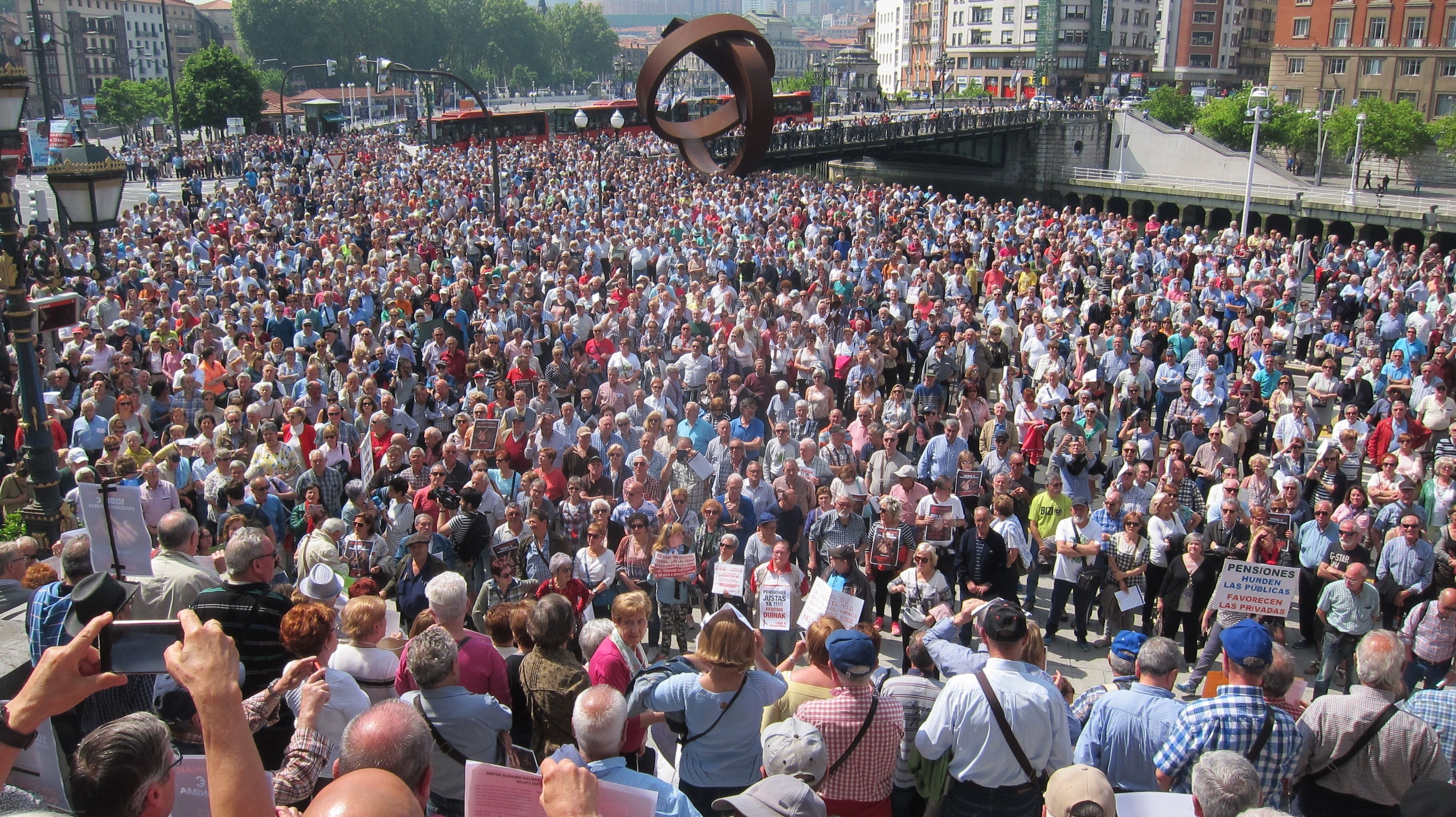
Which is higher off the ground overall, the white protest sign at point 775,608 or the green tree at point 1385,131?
the green tree at point 1385,131

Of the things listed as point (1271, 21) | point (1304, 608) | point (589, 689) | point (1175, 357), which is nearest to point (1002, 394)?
point (1175, 357)

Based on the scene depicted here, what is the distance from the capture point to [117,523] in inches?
192

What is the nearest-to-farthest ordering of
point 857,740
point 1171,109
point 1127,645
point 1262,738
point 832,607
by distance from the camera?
point 1262,738
point 857,740
point 1127,645
point 832,607
point 1171,109


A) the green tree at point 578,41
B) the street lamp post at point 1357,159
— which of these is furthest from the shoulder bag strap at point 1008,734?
the green tree at point 578,41

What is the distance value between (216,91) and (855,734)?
63308mm

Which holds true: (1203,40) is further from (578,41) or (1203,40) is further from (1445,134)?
(578,41)

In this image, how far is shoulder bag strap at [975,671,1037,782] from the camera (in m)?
3.99

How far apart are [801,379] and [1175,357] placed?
4226mm

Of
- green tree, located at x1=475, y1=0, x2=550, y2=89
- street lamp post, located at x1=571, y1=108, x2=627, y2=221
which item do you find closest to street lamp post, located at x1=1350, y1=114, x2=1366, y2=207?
street lamp post, located at x1=571, y1=108, x2=627, y2=221

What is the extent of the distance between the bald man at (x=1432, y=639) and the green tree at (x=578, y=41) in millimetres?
156891

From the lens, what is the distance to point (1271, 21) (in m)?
100

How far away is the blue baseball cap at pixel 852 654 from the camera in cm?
397

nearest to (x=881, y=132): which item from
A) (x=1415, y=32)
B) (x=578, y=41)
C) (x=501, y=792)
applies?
(x=1415, y=32)

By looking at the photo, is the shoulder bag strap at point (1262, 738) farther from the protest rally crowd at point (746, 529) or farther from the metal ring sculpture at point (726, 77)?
the metal ring sculpture at point (726, 77)
